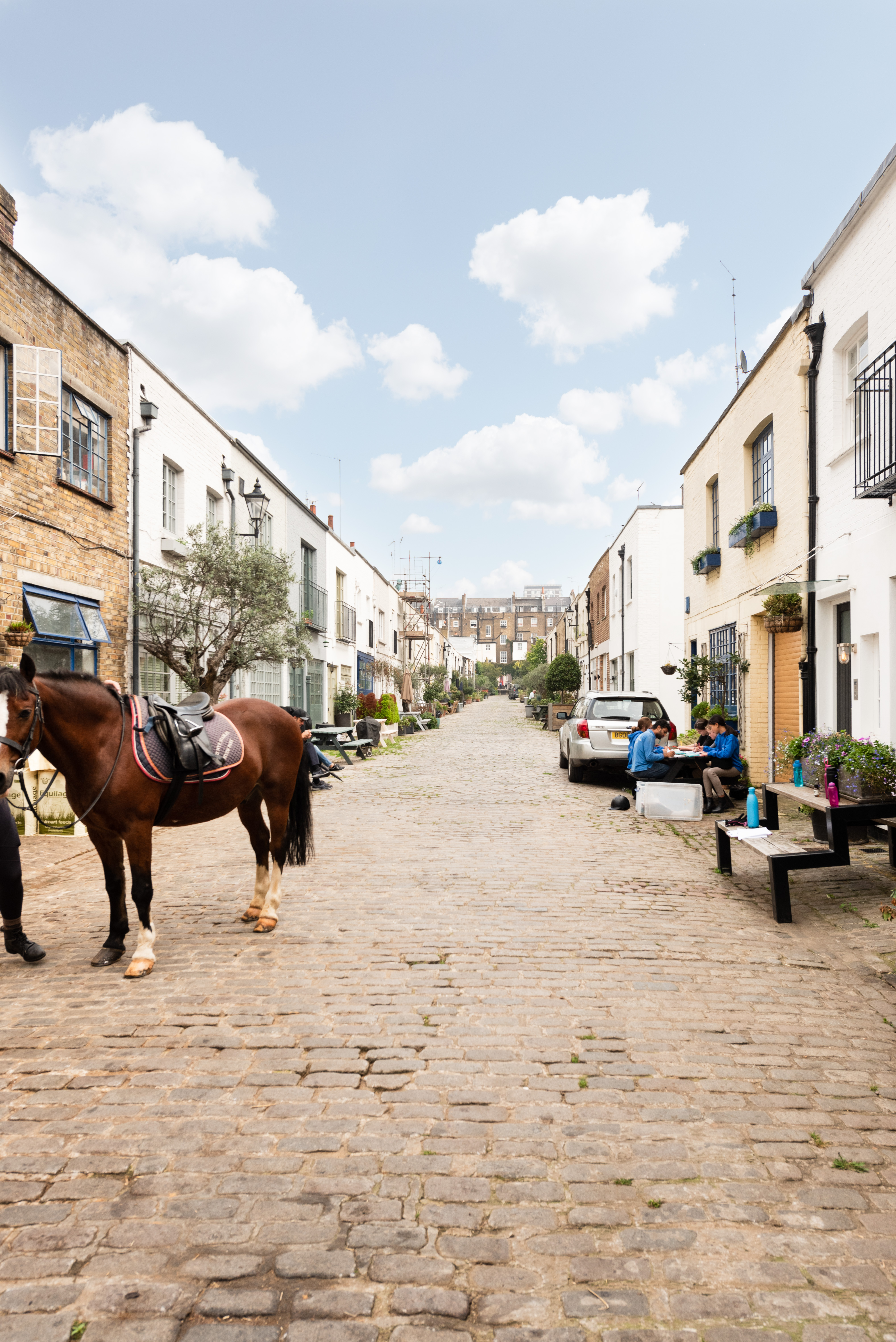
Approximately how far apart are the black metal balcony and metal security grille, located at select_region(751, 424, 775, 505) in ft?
11.6

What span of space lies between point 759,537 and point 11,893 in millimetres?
10846

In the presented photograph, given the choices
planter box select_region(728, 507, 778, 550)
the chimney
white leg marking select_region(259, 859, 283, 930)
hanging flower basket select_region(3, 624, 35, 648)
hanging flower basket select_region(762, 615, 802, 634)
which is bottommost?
white leg marking select_region(259, 859, 283, 930)

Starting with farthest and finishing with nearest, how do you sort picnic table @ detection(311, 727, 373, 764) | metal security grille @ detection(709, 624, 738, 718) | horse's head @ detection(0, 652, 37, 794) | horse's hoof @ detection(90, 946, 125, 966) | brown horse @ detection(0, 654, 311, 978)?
picnic table @ detection(311, 727, 373, 764) → metal security grille @ detection(709, 624, 738, 718) → horse's hoof @ detection(90, 946, 125, 966) → brown horse @ detection(0, 654, 311, 978) → horse's head @ detection(0, 652, 37, 794)

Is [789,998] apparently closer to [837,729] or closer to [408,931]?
[408,931]

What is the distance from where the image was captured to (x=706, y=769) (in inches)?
440

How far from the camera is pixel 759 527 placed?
11742 millimetres

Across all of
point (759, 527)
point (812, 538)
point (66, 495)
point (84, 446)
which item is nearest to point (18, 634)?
point (66, 495)

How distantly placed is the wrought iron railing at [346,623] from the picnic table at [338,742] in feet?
29.9

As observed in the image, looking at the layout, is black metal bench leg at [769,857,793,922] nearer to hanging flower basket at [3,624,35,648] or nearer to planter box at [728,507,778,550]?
planter box at [728,507,778,550]

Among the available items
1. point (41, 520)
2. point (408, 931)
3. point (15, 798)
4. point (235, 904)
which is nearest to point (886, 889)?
point (408, 931)

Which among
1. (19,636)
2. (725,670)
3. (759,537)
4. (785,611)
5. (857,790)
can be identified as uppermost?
(759,537)

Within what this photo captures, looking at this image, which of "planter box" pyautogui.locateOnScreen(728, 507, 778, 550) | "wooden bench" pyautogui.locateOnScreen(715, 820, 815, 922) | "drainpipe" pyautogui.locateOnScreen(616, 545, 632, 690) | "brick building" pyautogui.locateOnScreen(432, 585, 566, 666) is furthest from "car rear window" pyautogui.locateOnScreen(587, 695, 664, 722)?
"brick building" pyautogui.locateOnScreen(432, 585, 566, 666)

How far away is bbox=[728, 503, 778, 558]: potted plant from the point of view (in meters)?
11.6

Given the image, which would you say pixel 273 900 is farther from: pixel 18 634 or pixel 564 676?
pixel 564 676
